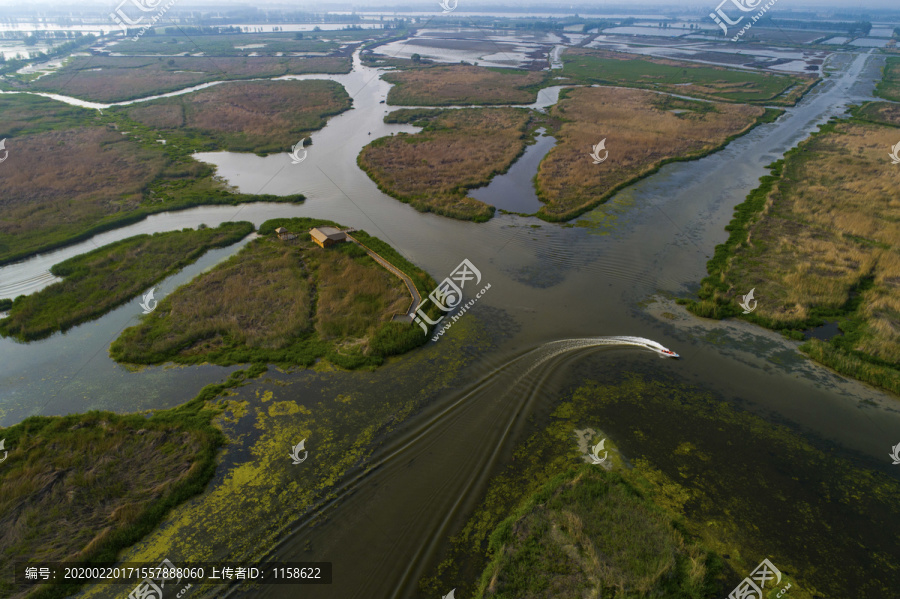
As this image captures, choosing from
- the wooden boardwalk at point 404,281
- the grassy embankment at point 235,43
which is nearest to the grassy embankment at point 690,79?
the wooden boardwalk at point 404,281

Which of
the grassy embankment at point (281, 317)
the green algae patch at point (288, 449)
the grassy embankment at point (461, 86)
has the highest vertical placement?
the grassy embankment at point (461, 86)

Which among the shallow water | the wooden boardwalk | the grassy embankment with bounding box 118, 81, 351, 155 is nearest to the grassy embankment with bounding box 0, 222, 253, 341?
the wooden boardwalk

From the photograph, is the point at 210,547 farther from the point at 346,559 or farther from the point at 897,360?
the point at 897,360

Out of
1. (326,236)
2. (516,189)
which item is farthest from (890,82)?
(326,236)

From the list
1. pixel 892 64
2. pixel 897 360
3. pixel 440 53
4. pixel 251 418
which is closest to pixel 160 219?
pixel 251 418

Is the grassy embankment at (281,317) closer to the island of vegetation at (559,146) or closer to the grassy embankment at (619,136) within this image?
the island of vegetation at (559,146)

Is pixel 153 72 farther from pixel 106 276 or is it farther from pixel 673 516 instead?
pixel 673 516

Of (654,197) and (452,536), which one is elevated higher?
(654,197)
